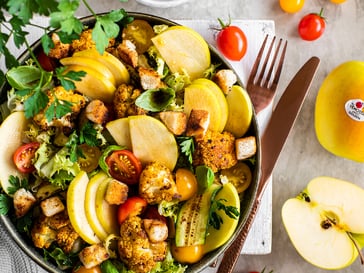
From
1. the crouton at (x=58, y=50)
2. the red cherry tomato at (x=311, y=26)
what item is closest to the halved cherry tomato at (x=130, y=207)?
the crouton at (x=58, y=50)

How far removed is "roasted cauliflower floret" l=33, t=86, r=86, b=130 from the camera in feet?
6.85

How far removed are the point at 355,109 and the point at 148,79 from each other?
98 centimetres

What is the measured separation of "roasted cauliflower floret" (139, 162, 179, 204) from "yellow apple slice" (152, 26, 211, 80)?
38 cm

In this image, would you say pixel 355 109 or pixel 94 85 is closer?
pixel 94 85

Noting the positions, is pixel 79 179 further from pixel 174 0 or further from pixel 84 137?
pixel 174 0

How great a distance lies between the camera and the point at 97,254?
2.05m

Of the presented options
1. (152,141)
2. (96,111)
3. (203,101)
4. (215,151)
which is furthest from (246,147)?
(96,111)

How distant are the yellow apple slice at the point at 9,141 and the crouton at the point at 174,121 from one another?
1.64 feet

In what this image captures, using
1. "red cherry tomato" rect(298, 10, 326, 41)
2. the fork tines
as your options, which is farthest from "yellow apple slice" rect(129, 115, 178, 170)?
"red cherry tomato" rect(298, 10, 326, 41)

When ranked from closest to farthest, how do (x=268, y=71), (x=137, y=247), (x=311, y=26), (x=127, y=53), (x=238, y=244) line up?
1. (x=137, y=247)
2. (x=127, y=53)
3. (x=238, y=244)
4. (x=268, y=71)
5. (x=311, y=26)

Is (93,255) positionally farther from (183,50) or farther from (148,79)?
(183,50)

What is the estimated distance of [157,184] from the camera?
2045 mm

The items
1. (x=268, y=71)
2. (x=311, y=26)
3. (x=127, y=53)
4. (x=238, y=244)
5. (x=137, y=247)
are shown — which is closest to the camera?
(x=137, y=247)

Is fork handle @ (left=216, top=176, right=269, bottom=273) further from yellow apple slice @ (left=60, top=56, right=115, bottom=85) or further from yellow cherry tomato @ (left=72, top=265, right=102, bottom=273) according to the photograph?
yellow apple slice @ (left=60, top=56, right=115, bottom=85)
